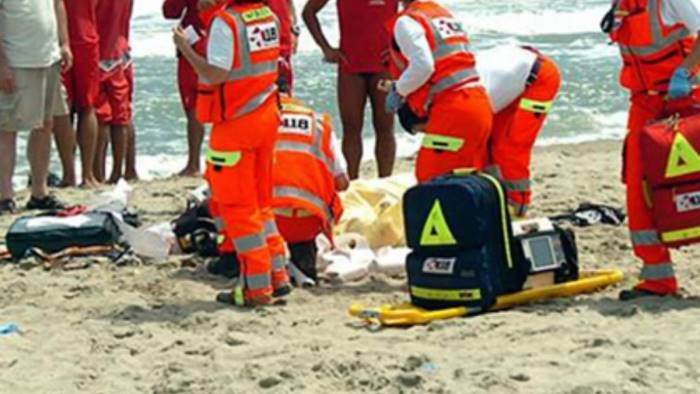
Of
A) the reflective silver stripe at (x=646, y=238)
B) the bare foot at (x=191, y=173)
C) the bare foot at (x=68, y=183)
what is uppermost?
the reflective silver stripe at (x=646, y=238)

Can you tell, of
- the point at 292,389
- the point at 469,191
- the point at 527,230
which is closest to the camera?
the point at 292,389

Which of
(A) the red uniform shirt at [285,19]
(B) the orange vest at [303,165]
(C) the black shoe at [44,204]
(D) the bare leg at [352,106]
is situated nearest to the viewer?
(B) the orange vest at [303,165]

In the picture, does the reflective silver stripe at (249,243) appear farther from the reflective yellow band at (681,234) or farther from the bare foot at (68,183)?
the bare foot at (68,183)

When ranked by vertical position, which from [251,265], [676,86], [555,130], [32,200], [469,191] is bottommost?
[555,130]

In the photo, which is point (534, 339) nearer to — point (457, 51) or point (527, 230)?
point (527, 230)

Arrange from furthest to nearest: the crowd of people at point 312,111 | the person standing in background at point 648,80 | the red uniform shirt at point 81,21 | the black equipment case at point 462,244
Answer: the red uniform shirt at point 81,21 < the crowd of people at point 312,111 < the person standing in background at point 648,80 < the black equipment case at point 462,244

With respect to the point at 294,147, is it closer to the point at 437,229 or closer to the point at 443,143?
the point at 443,143

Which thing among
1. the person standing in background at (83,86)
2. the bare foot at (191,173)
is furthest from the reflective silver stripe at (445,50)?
the bare foot at (191,173)

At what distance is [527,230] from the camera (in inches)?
258

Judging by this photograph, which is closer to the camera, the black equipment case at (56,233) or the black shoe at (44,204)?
the black equipment case at (56,233)

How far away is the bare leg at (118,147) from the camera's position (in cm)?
1109

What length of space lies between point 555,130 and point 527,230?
8.85 meters

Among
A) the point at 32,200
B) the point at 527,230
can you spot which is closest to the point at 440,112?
the point at 527,230

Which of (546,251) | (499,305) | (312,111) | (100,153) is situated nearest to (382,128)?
(312,111)
